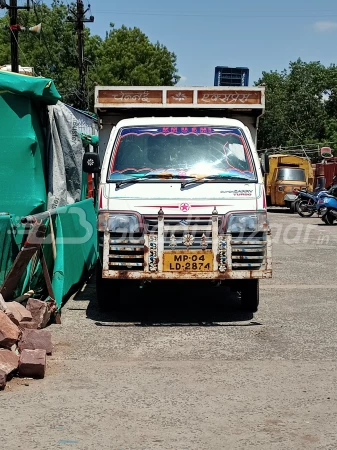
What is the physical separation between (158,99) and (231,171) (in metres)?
2.49

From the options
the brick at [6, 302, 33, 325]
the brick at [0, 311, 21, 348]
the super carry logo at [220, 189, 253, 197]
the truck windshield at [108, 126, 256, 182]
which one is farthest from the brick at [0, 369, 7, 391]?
the super carry logo at [220, 189, 253, 197]

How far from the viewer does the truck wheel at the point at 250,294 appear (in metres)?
8.87

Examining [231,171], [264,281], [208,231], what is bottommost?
[264,281]

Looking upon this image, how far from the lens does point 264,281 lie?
11.8 meters

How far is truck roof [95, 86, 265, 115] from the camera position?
35.6 feet

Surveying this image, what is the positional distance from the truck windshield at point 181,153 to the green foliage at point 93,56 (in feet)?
154

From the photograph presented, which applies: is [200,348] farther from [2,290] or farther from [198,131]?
[198,131]

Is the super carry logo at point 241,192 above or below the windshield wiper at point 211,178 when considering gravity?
below

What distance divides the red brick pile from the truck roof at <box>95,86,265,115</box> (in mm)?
3979

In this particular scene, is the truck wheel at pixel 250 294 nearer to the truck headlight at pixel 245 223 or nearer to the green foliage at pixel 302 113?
the truck headlight at pixel 245 223

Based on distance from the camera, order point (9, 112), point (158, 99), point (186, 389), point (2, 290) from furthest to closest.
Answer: point (158, 99), point (9, 112), point (2, 290), point (186, 389)

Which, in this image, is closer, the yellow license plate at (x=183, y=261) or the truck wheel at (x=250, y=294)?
the yellow license plate at (x=183, y=261)

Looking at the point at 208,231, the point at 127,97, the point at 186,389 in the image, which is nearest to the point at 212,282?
the point at 208,231

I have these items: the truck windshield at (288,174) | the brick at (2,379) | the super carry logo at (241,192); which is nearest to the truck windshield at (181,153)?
the super carry logo at (241,192)
